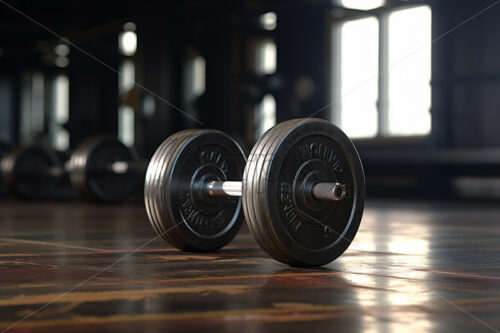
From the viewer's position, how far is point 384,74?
8.47 m

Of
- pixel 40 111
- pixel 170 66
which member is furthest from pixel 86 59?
pixel 170 66

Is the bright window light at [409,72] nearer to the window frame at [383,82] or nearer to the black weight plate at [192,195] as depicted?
the window frame at [383,82]

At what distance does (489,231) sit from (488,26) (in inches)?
172

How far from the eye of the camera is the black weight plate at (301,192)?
2.03m

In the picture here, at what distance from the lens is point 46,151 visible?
712cm

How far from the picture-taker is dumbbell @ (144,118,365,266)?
204 cm

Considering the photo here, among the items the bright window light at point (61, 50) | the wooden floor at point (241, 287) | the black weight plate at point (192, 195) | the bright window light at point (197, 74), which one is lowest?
the wooden floor at point (241, 287)

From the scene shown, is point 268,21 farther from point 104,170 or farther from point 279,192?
point 279,192

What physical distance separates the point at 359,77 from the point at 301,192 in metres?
6.98

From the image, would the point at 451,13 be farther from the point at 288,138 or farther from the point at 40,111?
the point at 40,111

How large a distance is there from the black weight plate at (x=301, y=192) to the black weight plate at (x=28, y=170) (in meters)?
5.32

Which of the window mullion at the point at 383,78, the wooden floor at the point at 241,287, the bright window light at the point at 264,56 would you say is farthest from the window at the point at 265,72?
the wooden floor at the point at 241,287

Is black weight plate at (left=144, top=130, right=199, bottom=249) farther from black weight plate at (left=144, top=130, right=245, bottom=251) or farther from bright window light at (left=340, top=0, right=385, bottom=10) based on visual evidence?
bright window light at (left=340, top=0, right=385, bottom=10)

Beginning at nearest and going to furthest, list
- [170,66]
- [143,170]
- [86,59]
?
[143,170]
[170,66]
[86,59]
